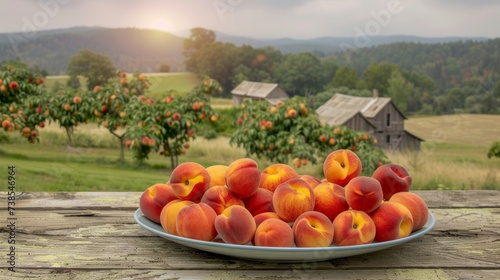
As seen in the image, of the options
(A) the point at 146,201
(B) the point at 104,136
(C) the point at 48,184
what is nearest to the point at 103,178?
(C) the point at 48,184

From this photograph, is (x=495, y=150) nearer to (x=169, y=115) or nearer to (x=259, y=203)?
(x=169, y=115)

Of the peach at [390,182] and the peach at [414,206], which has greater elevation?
the peach at [390,182]

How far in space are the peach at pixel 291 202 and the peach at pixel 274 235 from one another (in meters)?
0.06

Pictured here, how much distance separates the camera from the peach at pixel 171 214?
5.28 feet

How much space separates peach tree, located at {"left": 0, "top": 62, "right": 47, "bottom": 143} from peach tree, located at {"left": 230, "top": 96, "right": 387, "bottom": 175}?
14.7ft

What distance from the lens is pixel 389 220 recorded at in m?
1.56

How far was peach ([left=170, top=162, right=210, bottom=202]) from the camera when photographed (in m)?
1.65

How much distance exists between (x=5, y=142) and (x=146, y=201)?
12440mm

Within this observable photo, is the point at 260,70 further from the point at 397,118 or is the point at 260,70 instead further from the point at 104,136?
the point at 104,136

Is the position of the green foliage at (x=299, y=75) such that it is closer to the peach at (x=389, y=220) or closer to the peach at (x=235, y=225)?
the peach at (x=389, y=220)

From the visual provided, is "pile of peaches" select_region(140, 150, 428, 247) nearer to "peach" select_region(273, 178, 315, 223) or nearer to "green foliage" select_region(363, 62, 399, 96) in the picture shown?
"peach" select_region(273, 178, 315, 223)

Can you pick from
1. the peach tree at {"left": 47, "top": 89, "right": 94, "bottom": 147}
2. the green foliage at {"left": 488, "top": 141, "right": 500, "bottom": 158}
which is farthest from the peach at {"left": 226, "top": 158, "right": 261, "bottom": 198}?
the green foliage at {"left": 488, "top": 141, "right": 500, "bottom": 158}

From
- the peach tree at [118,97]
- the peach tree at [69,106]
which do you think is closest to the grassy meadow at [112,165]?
the peach tree at [118,97]

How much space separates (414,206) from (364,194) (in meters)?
0.23
